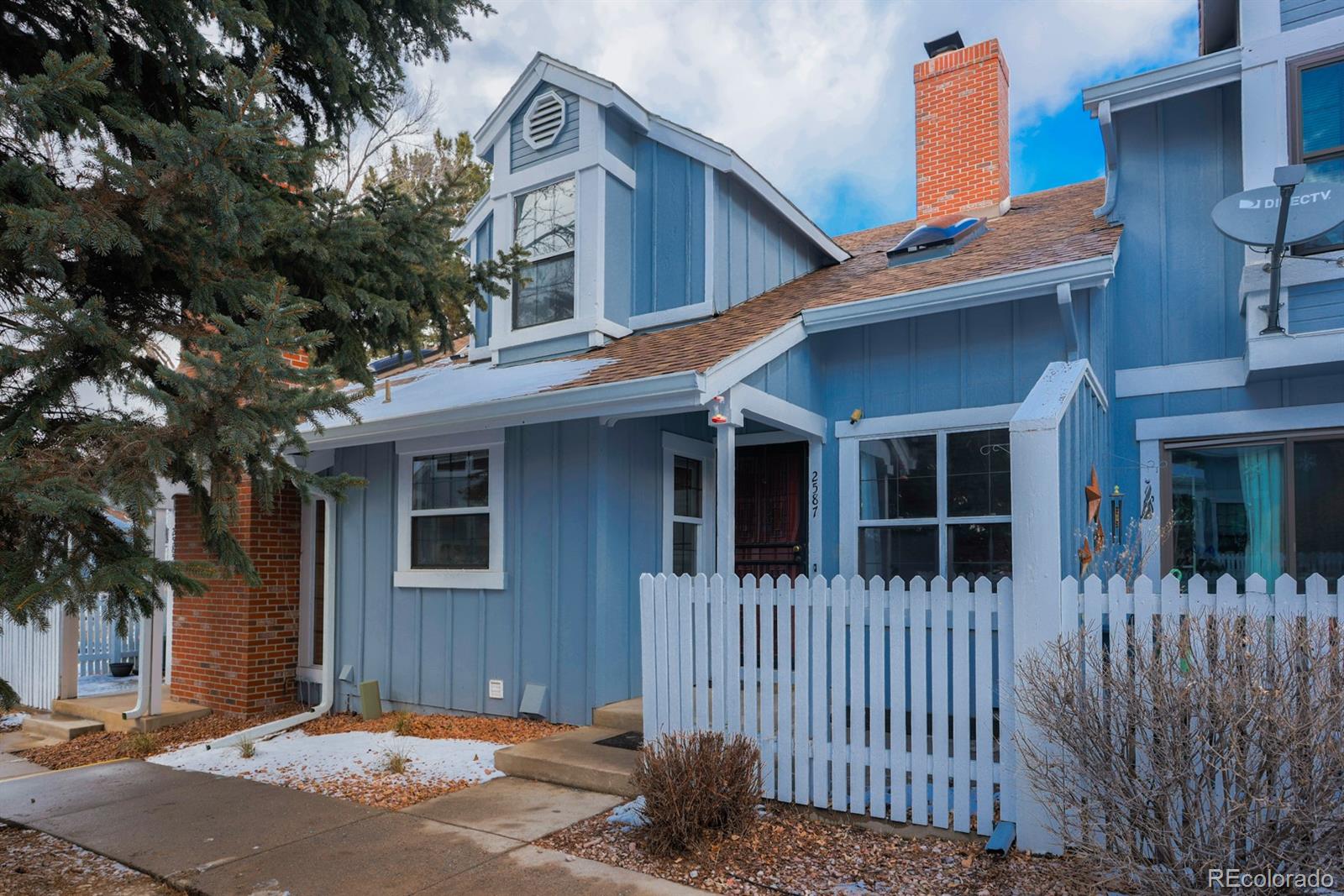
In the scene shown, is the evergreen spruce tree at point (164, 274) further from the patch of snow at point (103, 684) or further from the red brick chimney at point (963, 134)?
the patch of snow at point (103, 684)

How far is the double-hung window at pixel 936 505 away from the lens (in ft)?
22.3

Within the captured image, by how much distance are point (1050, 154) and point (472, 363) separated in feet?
48.6

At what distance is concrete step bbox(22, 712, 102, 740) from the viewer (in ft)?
28.0

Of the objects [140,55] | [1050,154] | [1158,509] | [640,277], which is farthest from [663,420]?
[1050,154]

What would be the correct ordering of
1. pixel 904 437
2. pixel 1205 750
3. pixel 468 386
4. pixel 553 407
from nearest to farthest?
1. pixel 1205 750
2. pixel 553 407
3. pixel 904 437
4. pixel 468 386

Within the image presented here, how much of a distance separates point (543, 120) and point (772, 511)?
4.45 metres

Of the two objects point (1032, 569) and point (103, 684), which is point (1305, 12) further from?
point (103, 684)

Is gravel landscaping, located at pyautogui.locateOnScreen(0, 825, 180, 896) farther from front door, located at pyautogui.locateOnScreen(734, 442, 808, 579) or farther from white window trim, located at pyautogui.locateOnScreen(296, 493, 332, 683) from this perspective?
front door, located at pyautogui.locateOnScreen(734, 442, 808, 579)

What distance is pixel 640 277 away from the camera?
8781mm

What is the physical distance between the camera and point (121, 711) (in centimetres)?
871

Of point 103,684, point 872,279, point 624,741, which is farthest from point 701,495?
point 103,684

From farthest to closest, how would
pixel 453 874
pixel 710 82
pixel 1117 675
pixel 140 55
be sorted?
pixel 710 82 → pixel 140 55 → pixel 453 874 → pixel 1117 675

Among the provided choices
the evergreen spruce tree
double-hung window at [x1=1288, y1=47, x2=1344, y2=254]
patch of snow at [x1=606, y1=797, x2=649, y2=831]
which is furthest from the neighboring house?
the evergreen spruce tree

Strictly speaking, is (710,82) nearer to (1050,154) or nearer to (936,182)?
(1050,154)
